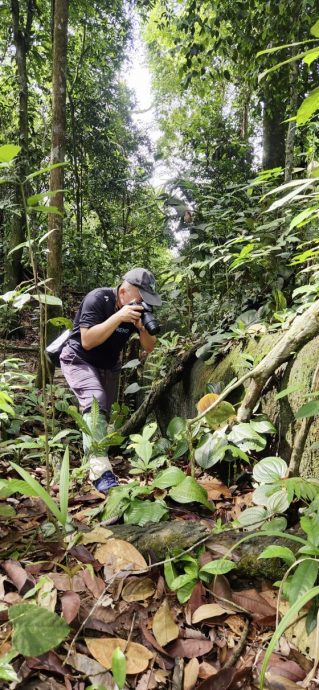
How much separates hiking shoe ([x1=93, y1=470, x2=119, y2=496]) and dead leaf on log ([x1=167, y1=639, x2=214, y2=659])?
1.11m

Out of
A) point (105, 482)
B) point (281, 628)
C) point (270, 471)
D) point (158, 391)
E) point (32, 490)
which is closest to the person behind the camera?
point (281, 628)

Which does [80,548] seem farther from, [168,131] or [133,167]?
[168,131]

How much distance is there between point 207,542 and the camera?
1.58 metres

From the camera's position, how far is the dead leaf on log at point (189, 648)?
4.09ft

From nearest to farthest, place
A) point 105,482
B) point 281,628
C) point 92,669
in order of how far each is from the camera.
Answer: point 281,628 < point 92,669 < point 105,482

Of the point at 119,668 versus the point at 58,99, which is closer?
the point at 119,668

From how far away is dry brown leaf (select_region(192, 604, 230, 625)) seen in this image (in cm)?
134

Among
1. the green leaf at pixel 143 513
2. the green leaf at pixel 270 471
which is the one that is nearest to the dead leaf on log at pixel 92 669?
the green leaf at pixel 143 513

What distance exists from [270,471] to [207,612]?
2.12ft

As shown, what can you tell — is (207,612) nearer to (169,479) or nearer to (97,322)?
(169,479)

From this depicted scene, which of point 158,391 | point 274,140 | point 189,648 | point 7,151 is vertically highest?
point 274,140

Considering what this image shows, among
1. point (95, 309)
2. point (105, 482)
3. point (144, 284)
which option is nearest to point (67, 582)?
point (105, 482)

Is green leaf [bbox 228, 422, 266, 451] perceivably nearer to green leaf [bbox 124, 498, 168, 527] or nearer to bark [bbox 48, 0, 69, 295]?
green leaf [bbox 124, 498, 168, 527]

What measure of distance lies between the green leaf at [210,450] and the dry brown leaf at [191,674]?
102 centimetres
